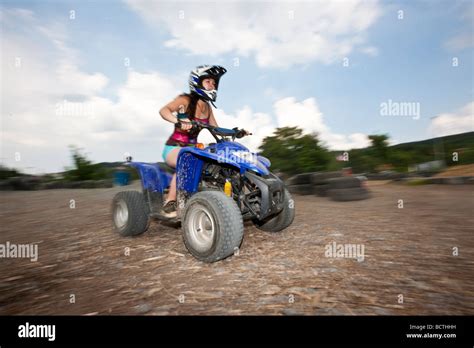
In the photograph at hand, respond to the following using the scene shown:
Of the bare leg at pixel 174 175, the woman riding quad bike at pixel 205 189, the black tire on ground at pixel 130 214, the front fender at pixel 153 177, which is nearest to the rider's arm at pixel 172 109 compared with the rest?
the woman riding quad bike at pixel 205 189

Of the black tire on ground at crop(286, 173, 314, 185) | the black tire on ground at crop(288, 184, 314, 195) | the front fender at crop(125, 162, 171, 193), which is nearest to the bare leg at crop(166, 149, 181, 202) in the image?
the front fender at crop(125, 162, 171, 193)

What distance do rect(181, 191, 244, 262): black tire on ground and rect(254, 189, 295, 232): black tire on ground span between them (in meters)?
1.11

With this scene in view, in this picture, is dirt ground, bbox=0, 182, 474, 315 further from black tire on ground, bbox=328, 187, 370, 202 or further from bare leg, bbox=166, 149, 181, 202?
black tire on ground, bbox=328, 187, 370, 202

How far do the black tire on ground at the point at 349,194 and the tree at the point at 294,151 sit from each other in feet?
17.6

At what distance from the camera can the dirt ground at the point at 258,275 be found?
2.21 m

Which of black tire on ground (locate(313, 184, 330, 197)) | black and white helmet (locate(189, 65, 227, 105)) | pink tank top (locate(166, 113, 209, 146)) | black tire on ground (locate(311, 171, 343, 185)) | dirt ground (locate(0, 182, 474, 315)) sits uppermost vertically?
black and white helmet (locate(189, 65, 227, 105))

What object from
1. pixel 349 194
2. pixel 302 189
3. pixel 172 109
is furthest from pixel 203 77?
pixel 302 189

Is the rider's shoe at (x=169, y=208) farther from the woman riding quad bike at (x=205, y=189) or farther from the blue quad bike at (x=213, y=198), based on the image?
the blue quad bike at (x=213, y=198)

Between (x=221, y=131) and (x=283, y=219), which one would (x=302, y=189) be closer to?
(x=283, y=219)

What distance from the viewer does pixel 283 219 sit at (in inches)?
169

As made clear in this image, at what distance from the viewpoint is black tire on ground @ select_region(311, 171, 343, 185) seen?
9.78 m

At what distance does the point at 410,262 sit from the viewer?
3064 mm
